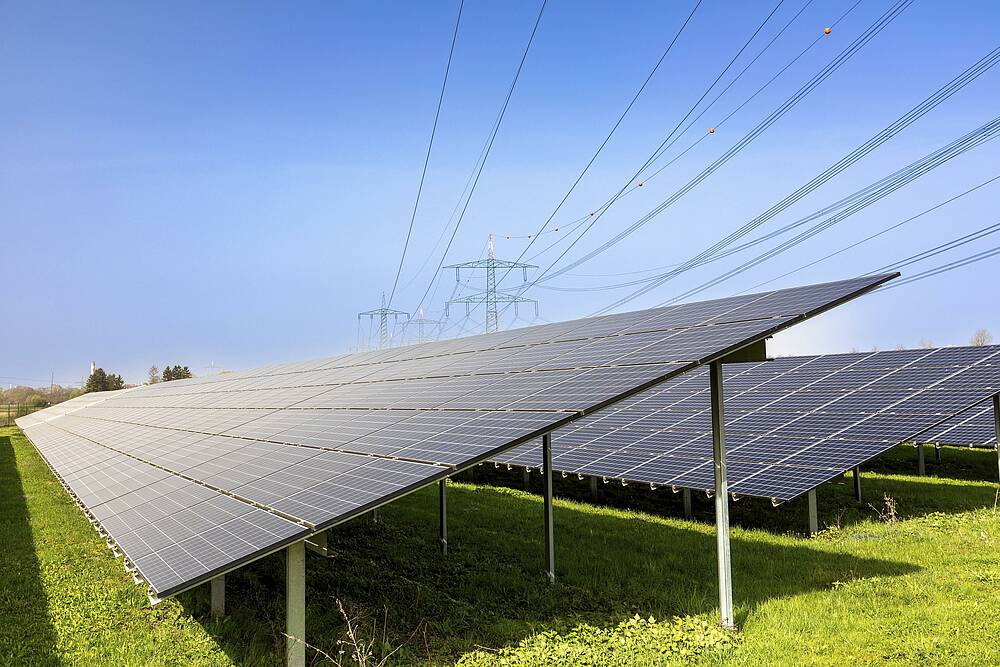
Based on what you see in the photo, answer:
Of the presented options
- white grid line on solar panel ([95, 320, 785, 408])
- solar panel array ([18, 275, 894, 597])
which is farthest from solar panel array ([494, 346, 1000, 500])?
white grid line on solar panel ([95, 320, 785, 408])

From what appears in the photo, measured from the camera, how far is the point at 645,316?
12852mm

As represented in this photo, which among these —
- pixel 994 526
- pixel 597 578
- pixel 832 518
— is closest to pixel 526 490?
pixel 832 518

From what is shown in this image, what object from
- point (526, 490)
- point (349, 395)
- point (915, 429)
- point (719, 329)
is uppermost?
point (719, 329)

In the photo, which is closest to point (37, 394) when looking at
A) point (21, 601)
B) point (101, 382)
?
point (101, 382)

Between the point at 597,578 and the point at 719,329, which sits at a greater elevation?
the point at 719,329

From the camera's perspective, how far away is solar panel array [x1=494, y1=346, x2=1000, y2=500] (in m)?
15.6

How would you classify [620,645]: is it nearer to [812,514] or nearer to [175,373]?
[812,514]

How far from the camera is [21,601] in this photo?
1096cm

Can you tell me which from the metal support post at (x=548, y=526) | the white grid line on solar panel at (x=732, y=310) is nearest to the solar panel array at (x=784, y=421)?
the white grid line on solar panel at (x=732, y=310)

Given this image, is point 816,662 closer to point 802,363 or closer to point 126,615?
point 126,615

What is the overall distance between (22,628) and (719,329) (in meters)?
10.7

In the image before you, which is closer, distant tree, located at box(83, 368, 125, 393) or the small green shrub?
the small green shrub

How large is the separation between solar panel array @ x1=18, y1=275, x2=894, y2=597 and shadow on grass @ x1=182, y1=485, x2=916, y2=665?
1150mm

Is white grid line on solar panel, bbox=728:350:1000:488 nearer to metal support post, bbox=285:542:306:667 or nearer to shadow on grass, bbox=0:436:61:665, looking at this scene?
metal support post, bbox=285:542:306:667
